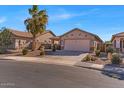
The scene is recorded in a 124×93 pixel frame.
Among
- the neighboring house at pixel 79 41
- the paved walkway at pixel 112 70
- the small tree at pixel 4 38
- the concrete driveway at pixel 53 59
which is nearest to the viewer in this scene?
the paved walkway at pixel 112 70

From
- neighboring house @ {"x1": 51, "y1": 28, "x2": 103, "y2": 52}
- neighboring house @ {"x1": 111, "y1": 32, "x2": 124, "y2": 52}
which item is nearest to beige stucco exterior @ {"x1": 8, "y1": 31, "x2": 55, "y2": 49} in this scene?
neighboring house @ {"x1": 51, "y1": 28, "x2": 103, "y2": 52}

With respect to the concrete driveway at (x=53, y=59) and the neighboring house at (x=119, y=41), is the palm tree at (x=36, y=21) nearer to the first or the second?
the concrete driveway at (x=53, y=59)

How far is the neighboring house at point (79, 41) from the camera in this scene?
36062 millimetres

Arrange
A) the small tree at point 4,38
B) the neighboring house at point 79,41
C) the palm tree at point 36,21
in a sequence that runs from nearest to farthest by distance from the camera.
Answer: the palm tree at point 36,21 < the neighboring house at point 79,41 < the small tree at point 4,38

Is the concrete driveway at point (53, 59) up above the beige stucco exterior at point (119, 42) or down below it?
below

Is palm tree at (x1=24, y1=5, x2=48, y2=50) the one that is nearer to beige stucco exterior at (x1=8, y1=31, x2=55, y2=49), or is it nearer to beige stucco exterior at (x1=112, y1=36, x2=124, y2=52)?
beige stucco exterior at (x1=8, y1=31, x2=55, y2=49)

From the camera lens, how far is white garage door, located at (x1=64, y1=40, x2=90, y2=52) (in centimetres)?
3623

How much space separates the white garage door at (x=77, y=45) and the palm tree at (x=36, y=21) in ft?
15.6

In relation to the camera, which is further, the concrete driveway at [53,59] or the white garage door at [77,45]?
the white garage door at [77,45]

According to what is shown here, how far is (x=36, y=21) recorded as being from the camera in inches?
1407

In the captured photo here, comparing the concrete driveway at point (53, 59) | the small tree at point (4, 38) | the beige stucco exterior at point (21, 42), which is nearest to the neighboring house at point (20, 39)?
the beige stucco exterior at point (21, 42)

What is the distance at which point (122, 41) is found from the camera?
3228 centimetres

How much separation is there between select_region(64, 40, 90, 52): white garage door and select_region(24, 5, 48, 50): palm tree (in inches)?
187
